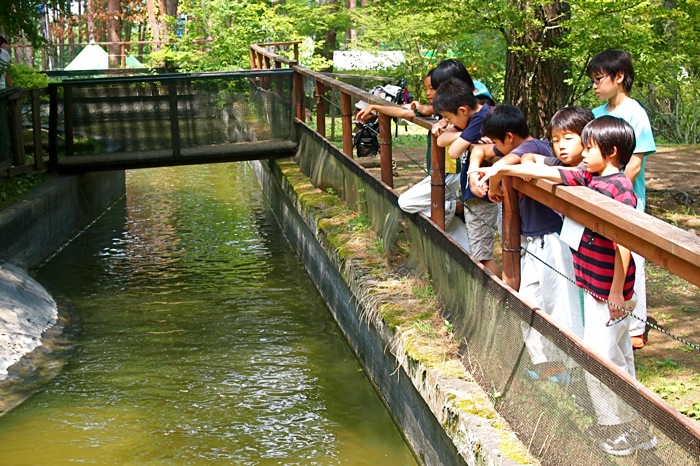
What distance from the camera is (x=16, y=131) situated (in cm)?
1127

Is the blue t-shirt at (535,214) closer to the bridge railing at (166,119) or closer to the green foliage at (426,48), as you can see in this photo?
the bridge railing at (166,119)

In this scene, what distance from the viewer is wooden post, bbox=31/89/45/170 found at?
1165 cm

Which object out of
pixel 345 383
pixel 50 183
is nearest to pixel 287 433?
pixel 345 383

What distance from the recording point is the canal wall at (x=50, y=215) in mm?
9734

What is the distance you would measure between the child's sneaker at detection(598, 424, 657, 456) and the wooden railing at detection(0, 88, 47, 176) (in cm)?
894

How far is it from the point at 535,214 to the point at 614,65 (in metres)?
A: 1.17

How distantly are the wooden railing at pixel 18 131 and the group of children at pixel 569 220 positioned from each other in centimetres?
682

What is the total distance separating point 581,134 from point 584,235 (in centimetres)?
53

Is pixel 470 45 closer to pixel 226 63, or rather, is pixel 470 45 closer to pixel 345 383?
pixel 226 63

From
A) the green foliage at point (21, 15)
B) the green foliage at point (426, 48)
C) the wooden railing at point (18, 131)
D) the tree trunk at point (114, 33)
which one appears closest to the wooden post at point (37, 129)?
the wooden railing at point (18, 131)

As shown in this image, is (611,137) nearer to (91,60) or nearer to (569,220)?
(569,220)

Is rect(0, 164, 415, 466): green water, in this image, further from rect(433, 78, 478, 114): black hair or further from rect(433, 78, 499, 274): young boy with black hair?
rect(433, 78, 478, 114): black hair

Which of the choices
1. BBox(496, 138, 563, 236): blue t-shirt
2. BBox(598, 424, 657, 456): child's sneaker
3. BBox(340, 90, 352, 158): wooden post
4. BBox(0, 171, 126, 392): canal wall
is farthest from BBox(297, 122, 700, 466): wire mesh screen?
BBox(0, 171, 126, 392): canal wall

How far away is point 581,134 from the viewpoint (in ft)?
14.6
